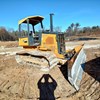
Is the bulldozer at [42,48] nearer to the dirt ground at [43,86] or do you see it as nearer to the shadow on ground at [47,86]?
the dirt ground at [43,86]

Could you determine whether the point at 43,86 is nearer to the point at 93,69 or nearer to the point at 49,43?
the point at 93,69

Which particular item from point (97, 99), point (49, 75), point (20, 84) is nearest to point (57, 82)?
point (49, 75)

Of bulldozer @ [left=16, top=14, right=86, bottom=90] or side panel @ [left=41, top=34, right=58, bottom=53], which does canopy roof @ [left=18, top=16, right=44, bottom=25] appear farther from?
side panel @ [left=41, top=34, right=58, bottom=53]

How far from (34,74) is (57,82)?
1.42 meters

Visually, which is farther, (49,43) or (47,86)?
(49,43)

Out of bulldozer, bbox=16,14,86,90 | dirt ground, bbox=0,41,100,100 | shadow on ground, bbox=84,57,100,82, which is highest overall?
bulldozer, bbox=16,14,86,90

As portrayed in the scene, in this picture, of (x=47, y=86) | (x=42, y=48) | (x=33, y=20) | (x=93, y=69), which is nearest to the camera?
(x=47, y=86)

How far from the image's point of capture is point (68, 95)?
6.87 metres

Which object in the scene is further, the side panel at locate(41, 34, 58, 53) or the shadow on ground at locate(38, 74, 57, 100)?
the side panel at locate(41, 34, 58, 53)

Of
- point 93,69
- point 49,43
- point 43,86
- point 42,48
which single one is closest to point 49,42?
point 49,43

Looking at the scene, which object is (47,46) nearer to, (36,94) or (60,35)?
(60,35)

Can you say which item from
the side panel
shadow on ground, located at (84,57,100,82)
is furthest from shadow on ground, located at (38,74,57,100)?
the side panel

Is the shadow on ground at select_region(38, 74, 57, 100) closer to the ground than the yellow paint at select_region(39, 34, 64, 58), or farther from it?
closer to the ground

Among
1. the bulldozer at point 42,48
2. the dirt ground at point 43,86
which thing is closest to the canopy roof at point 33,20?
the bulldozer at point 42,48
